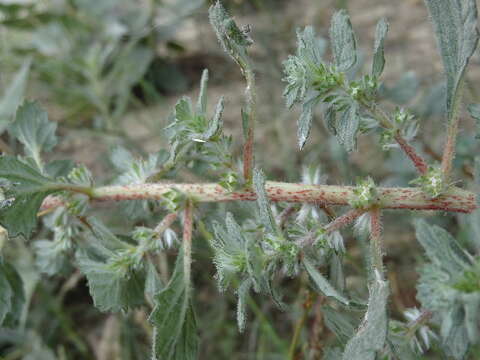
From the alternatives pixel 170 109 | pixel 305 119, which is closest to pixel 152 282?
pixel 305 119

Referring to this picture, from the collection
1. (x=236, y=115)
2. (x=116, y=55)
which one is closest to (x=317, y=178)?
(x=236, y=115)

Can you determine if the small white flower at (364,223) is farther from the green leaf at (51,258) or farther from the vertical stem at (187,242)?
the green leaf at (51,258)

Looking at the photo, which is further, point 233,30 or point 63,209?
point 63,209

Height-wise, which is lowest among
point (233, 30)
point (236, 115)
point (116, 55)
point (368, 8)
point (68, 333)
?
point (68, 333)

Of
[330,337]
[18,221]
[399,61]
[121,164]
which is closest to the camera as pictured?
[18,221]

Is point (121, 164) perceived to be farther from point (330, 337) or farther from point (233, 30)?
point (330, 337)

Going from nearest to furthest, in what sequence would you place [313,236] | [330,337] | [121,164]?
[313,236] < [121,164] < [330,337]

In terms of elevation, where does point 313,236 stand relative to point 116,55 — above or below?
below

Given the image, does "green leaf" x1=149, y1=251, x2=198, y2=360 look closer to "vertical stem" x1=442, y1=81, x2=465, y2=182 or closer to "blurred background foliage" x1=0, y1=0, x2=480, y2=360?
"blurred background foliage" x1=0, y1=0, x2=480, y2=360
